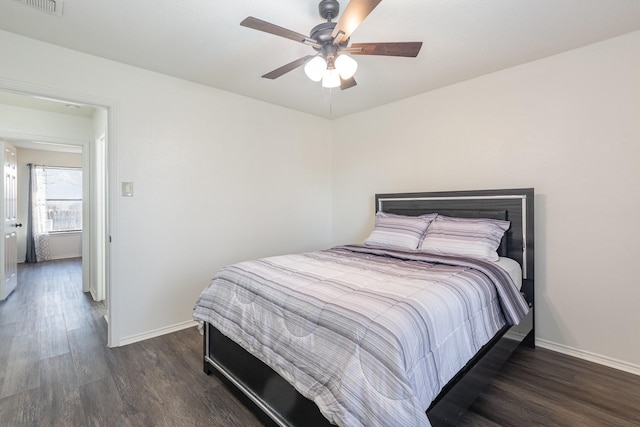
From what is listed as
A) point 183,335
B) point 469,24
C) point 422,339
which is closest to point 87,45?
point 183,335

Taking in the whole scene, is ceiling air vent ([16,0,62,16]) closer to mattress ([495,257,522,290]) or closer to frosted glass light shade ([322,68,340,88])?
frosted glass light shade ([322,68,340,88])

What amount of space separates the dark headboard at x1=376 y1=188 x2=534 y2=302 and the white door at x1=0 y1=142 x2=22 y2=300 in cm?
494

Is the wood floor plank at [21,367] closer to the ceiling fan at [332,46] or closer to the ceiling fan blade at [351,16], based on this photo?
the ceiling fan at [332,46]

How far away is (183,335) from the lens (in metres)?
2.87

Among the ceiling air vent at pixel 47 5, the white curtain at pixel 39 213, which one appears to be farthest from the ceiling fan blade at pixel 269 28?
the white curtain at pixel 39 213

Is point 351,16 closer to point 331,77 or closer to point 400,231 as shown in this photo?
point 331,77

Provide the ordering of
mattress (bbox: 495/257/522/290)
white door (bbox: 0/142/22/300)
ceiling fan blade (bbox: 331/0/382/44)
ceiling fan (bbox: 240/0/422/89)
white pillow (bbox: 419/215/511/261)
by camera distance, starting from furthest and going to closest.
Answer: white door (bbox: 0/142/22/300)
white pillow (bbox: 419/215/511/261)
mattress (bbox: 495/257/522/290)
ceiling fan (bbox: 240/0/422/89)
ceiling fan blade (bbox: 331/0/382/44)

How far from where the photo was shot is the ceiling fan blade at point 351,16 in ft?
4.66

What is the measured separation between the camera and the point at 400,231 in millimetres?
2969

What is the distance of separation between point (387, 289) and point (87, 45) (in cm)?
282

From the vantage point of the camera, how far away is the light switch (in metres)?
2.65

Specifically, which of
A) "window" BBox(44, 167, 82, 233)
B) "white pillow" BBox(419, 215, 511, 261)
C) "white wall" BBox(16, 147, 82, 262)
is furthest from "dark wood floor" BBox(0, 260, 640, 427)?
"window" BBox(44, 167, 82, 233)

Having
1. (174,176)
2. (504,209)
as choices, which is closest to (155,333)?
(174,176)

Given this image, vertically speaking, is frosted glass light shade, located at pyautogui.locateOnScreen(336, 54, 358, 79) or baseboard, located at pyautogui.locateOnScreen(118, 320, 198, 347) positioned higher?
frosted glass light shade, located at pyautogui.locateOnScreen(336, 54, 358, 79)
